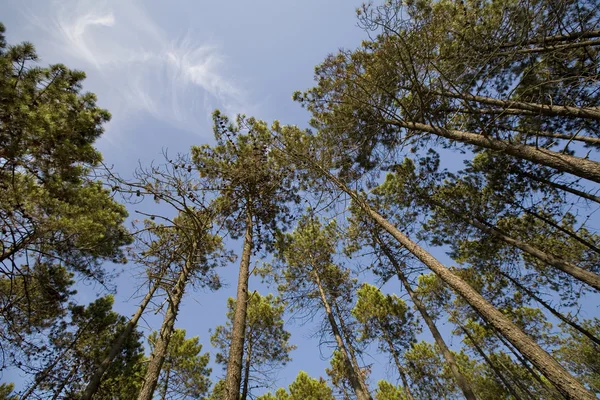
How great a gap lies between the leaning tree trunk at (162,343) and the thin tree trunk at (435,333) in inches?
296

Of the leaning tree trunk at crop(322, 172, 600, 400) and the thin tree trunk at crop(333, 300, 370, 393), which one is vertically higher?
the thin tree trunk at crop(333, 300, 370, 393)

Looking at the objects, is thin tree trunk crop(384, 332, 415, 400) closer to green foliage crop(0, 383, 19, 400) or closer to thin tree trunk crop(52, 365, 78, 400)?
thin tree trunk crop(52, 365, 78, 400)

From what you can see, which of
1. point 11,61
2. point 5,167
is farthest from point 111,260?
point 11,61

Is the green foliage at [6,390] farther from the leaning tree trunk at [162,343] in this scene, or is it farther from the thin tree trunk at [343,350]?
the thin tree trunk at [343,350]

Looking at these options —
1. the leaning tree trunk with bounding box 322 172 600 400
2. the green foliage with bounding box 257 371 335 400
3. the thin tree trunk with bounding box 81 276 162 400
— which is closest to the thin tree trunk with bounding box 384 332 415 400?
the green foliage with bounding box 257 371 335 400

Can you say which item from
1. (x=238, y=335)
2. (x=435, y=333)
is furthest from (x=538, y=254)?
(x=238, y=335)

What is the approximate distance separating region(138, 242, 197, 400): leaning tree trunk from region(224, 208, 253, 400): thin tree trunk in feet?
3.50

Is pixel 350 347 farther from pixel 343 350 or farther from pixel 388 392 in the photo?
pixel 388 392

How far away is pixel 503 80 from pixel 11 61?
11.8 metres

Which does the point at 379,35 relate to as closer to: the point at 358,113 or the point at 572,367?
the point at 358,113

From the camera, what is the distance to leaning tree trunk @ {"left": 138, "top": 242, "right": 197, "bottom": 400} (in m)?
3.90

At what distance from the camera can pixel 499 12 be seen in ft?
22.0

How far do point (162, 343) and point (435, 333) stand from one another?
321 inches

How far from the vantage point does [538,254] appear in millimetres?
7238
